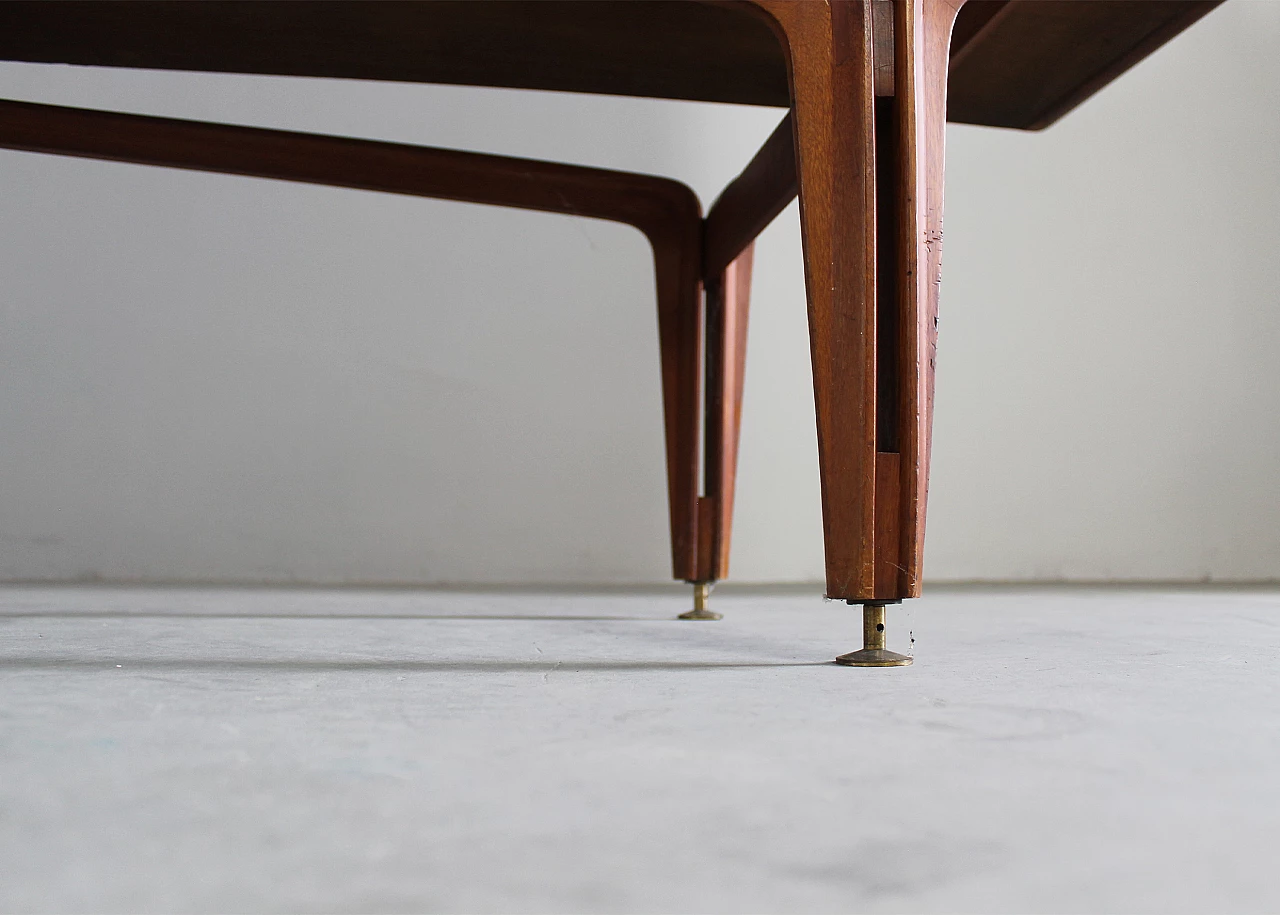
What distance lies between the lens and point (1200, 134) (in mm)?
2975

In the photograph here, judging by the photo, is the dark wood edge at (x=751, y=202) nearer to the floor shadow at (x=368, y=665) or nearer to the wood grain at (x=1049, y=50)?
the wood grain at (x=1049, y=50)

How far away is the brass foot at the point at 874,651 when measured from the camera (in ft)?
2.74

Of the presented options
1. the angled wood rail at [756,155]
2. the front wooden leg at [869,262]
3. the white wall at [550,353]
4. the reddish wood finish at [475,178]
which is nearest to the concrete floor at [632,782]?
the front wooden leg at [869,262]

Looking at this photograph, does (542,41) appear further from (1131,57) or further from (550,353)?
(550,353)

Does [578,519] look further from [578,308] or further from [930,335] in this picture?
[930,335]

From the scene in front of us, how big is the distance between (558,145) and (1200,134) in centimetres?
185

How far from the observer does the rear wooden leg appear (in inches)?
55.1

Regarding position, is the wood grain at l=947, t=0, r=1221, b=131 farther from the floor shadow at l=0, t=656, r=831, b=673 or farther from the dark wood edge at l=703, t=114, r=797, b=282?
the floor shadow at l=0, t=656, r=831, b=673

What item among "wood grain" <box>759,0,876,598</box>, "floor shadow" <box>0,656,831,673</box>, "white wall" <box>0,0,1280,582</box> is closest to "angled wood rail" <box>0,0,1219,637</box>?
"wood grain" <box>759,0,876,598</box>

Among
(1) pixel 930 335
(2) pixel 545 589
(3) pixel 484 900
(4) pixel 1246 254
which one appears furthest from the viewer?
(4) pixel 1246 254

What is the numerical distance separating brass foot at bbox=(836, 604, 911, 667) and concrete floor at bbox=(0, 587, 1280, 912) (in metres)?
0.03

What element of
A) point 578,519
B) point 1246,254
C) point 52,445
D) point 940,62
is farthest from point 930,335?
point 1246,254

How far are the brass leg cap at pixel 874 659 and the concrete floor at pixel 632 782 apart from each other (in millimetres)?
28

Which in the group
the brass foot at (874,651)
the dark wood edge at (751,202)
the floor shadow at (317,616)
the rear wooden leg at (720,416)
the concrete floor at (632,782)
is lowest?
the floor shadow at (317,616)
